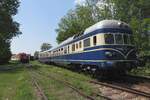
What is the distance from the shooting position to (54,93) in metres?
14.4

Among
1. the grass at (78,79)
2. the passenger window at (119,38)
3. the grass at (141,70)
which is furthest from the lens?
the grass at (141,70)

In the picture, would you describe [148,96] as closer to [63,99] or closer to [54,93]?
[63,99]

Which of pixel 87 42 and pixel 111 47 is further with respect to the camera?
pixel 87 42

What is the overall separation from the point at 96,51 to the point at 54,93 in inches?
176

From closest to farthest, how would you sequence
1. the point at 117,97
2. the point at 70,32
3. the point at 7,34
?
the point at 117,97, the point at 7,34, the point at 70,32

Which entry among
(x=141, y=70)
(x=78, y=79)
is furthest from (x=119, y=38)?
(x=141, y=70)

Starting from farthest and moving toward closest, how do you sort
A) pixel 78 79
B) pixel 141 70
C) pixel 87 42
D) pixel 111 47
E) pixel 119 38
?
1. pixel 141 70
2. pixel 87 42
3. pixel 78 79
4. pixel 119 38
5. pixel 111 47

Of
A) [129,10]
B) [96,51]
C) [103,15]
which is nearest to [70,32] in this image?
[103,15]

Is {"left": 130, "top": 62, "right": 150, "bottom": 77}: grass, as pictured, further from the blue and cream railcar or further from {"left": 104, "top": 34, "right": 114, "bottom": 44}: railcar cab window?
{"left": 104, "top": 34, "right": 114, "bottom": 44}: railcar cab window

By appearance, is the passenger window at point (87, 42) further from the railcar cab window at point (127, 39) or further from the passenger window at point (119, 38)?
the railcar cab window at point (127, 39)

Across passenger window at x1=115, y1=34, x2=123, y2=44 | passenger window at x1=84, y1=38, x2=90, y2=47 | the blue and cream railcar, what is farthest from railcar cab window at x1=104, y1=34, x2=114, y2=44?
passenger window at x1=84, y1=38, x2=90, y2=47

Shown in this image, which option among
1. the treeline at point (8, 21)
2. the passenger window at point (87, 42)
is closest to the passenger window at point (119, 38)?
the passenger window at point (87, 42)

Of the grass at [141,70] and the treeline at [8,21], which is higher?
the treeline at [8,21]

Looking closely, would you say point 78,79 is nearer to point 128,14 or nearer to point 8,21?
point 128,14
